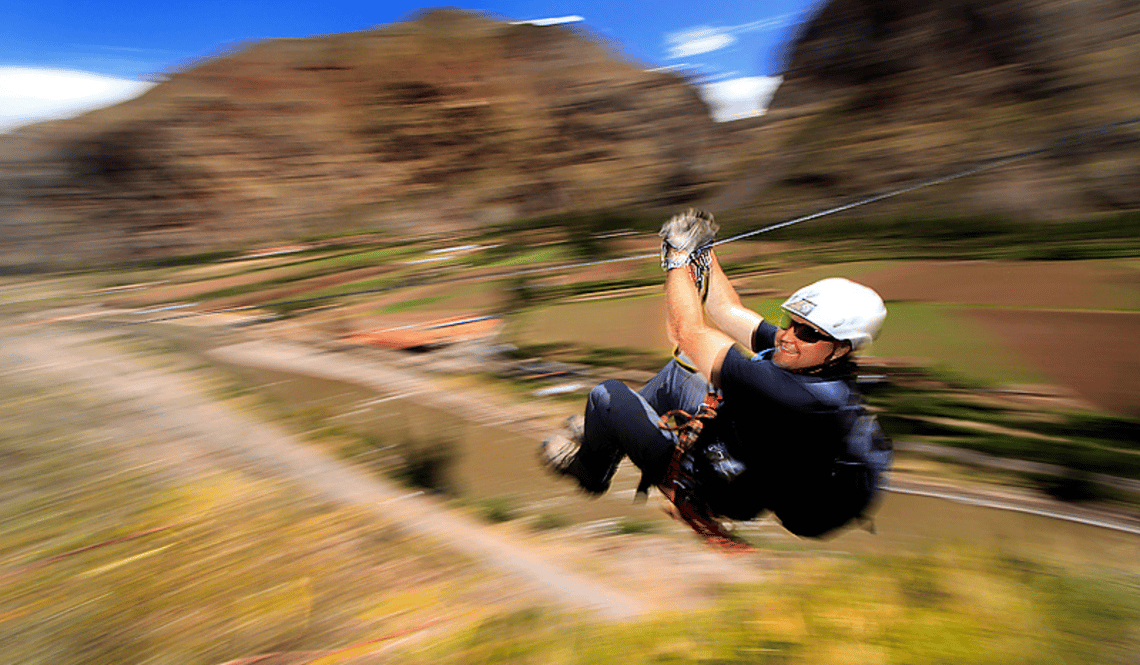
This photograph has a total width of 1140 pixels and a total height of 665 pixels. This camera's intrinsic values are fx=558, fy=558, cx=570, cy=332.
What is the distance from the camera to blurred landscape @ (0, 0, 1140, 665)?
1.01 metres

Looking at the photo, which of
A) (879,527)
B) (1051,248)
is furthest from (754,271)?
(879,527)

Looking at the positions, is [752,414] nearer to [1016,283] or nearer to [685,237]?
[685,237]

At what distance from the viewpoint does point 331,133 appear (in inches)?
398

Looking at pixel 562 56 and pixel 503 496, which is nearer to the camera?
pixel 503 496

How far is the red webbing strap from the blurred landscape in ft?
0.19

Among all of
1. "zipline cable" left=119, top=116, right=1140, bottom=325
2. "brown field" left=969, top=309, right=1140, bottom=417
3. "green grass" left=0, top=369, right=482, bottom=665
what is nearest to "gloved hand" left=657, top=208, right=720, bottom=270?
"green grass" left=0, top=369, right=482, bottom=665

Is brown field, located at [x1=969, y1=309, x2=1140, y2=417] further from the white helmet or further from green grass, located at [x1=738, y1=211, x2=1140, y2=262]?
the white helmet

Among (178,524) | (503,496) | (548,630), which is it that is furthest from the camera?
(503,496)

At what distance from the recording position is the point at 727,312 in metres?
1.47

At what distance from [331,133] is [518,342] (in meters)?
9.09

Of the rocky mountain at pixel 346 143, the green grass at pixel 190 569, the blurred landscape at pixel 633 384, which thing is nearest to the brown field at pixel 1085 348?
the blurred landscape at pixel 633 384

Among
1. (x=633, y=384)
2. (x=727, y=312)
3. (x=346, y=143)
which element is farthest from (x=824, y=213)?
(x=346, y=143)

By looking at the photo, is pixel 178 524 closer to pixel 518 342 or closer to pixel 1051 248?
pixel 518 342

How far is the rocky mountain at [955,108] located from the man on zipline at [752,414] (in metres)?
2.61
